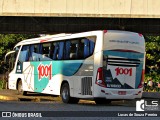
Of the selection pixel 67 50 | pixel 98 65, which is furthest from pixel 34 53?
pixel 98 65

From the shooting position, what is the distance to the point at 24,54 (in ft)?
92.0

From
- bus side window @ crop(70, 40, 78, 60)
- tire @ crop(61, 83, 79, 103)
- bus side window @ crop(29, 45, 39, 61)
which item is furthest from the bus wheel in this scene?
bus side window @ crop(70, 40, 78, 60)

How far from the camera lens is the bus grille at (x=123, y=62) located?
67.9 feet

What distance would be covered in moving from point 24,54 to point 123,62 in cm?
858

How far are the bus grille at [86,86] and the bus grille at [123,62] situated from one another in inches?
43.1

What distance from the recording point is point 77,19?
3494cm

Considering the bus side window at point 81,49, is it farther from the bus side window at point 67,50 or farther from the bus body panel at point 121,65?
the bus body panel at point 121,65

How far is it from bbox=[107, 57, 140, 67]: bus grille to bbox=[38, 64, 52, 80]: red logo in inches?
171

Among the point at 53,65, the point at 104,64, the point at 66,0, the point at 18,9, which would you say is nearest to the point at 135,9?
the point at 66,0

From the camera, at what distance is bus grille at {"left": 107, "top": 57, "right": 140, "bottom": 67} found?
67.9ft

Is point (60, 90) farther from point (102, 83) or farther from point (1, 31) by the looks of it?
point (1, 31)

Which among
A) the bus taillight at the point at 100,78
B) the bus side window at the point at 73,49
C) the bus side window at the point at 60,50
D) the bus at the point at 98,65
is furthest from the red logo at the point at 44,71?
the bus taillight at the point at 100,78

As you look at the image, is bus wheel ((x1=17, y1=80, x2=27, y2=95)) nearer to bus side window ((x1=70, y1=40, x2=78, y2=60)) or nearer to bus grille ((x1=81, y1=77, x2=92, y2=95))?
bus side window ((x1=70, y1=40, x2=78, y2=60))

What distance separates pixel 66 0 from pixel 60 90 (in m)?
9.65
